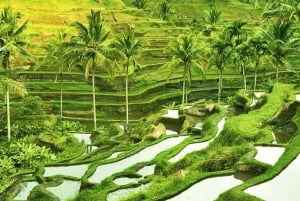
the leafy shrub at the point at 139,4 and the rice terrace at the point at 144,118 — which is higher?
the leafy shrub at the point at 139,4

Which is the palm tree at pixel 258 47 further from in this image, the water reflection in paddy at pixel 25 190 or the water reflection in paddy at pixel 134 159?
the water reflection in paddy at pixel 25 190

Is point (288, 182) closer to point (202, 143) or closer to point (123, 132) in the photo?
point (202, 143)

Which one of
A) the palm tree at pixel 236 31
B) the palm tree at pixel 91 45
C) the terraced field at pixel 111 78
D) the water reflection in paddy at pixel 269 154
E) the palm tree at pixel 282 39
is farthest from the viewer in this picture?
the terraced field at pixel 111 78

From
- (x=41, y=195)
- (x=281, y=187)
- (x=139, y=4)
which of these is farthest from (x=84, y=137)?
(x=139, y=4)

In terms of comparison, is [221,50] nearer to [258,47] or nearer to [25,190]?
[258,47]

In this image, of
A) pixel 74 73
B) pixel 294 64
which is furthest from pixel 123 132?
pixel 294 64

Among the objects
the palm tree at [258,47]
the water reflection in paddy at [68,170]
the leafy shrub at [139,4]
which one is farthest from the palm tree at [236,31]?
the leafy shrub at [139,4]
